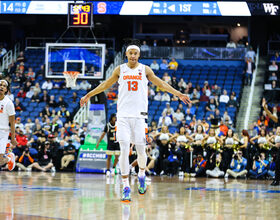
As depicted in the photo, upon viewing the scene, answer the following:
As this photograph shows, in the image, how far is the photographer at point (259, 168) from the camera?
56.8 feet

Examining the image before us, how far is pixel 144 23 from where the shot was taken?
107 feet

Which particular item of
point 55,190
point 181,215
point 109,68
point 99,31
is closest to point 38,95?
point 109,68

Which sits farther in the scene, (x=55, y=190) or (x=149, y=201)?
(x=55, y=190)

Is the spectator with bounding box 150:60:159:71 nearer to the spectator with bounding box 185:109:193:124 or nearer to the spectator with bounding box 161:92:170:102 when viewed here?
the spectator with bounding box 161:92:170:102

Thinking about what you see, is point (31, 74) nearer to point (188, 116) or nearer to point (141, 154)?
point (188, 116)

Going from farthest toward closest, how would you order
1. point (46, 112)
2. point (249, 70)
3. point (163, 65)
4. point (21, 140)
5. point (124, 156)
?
point (163, 65) < point (249, 70) < point (46, 112) < point (21, 140) < point (124, 156)

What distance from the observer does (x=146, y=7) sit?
2603 centimetres

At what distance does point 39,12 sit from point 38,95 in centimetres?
427

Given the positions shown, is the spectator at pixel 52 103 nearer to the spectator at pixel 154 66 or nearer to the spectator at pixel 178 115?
the spectator at pixel 154 66

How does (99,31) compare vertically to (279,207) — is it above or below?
above

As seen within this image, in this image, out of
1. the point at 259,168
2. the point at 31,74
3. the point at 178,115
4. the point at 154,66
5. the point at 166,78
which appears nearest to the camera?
the point at 259,168

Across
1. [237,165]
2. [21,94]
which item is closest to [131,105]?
[237,165]

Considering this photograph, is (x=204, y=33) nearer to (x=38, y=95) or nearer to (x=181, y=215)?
(x=38, y=95)

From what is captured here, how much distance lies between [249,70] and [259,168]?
930 centimetres
